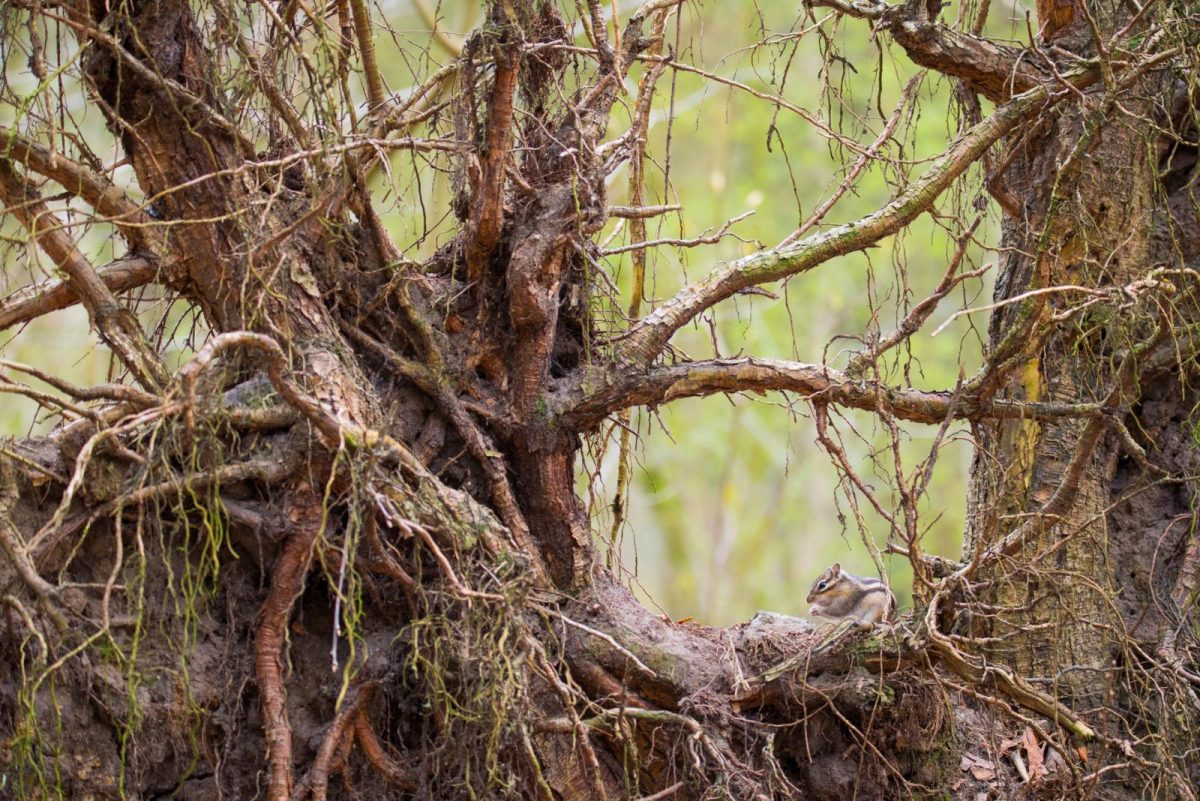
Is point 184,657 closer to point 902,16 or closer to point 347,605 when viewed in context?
point 347,605

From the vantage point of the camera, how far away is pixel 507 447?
429 cm

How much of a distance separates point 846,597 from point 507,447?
6.18 ft

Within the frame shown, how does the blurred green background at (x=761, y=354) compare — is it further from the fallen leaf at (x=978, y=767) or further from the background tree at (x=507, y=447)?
the fallen leaf at (x=978, y=767)

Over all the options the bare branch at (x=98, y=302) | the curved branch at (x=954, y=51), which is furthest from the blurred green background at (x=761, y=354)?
the bare branch at (x=98, y=302)

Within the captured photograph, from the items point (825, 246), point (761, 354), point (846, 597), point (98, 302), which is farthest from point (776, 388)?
point (761, 354)

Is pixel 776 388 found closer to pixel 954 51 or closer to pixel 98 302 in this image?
pixel 954 51

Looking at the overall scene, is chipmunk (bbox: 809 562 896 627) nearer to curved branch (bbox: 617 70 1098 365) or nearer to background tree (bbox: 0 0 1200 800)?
background tree (bbox: 0 0 1200 800)

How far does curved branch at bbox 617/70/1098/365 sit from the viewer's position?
4.22m

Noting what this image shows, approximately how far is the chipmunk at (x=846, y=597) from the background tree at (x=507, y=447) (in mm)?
513

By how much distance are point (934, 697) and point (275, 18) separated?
314 cm

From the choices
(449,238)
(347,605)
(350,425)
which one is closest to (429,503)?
(350,425)

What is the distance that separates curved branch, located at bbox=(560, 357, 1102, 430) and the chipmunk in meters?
0.98

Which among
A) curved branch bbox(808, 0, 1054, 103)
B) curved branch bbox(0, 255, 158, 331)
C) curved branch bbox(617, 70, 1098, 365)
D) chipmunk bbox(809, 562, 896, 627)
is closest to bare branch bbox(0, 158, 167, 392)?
curved branch bbox(0, 255, 158, 331)

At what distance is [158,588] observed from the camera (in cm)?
389
